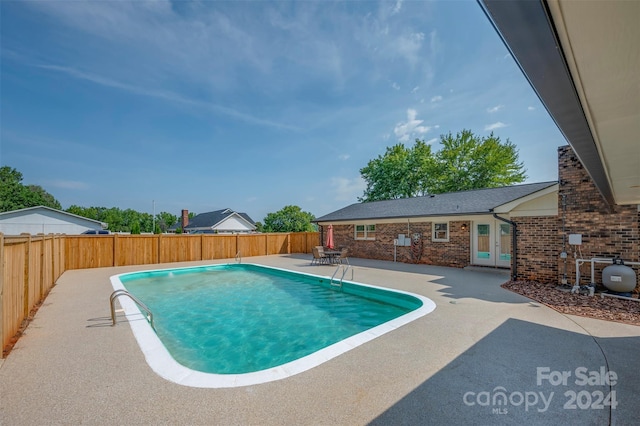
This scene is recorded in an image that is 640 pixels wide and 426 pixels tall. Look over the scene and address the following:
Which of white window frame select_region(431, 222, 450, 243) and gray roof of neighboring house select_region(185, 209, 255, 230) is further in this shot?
gray roof of neighboring house select_region(185, 209, 255, 230)

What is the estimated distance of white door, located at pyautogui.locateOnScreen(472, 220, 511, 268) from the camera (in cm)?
1154

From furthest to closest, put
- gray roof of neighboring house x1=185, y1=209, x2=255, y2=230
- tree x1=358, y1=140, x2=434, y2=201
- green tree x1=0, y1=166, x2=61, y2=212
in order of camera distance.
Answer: green tree x1=0, y1=166, x2=61, y2=212 → gray roof of neighboring house x1=185, y1=209, x2=255, y2=230 → tree x1=358, y1=140, x2=434, y2=201

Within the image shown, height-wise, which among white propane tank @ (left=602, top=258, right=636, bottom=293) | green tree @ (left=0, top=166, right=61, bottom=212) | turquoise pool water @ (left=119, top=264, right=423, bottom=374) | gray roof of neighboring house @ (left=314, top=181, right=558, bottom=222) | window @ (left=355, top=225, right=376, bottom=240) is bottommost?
turquoise pool water @ (left=119, top=264, right=423, bottom=374)

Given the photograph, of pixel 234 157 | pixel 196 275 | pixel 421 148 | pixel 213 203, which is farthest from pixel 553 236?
pixel 213 203

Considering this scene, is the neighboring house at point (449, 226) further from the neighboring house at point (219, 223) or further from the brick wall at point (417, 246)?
the neighboring house at point (219, 223)

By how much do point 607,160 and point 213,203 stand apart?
46.8m

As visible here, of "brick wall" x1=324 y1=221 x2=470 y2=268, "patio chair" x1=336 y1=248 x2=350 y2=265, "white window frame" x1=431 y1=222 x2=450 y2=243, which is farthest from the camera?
"patio chair" x1=336 y1=248 x2=350 y2=265

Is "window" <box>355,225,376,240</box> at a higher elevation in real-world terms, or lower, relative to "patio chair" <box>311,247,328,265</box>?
higher

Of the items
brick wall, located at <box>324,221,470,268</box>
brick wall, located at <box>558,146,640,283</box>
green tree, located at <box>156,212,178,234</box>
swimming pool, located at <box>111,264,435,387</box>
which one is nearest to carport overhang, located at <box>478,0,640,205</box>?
swimming pool, located at <box>111,264,435,387</box>

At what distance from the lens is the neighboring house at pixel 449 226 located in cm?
993

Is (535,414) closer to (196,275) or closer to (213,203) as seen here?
(196,275)

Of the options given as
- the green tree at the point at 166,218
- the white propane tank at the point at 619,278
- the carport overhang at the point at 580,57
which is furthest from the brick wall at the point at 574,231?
the green tree at the point at 166,218

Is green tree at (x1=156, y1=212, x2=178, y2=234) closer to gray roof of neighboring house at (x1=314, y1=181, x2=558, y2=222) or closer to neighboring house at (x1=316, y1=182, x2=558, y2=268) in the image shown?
gray roof of neighboring house at (x1=314, y1=181, x2=558, y2=222)

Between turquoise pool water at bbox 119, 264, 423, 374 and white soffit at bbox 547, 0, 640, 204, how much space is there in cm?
529
